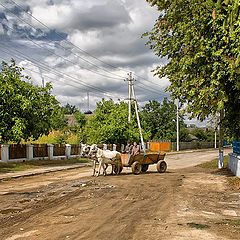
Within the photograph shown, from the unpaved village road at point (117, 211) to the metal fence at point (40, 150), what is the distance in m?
13.8

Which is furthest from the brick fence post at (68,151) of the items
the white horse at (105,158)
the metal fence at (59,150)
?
the white horse at (105,158)

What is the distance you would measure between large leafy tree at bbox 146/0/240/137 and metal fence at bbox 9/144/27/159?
13.3 metres

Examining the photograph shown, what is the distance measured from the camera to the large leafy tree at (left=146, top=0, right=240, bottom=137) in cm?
1514

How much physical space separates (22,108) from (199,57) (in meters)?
13.9

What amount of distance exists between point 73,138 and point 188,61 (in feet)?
86.3

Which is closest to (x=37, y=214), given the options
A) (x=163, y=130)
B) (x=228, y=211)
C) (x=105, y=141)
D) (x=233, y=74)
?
(x=228, y=211)

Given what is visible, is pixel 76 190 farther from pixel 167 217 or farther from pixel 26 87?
pixel 26 87

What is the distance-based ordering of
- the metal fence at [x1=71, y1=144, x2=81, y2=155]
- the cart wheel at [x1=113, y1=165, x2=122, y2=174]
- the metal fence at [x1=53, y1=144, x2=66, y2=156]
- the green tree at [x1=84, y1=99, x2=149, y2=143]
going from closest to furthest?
the cart wheel at [x1=113, y1=165, x2=122, y2=174]
the metal fence at [x1=53, y1=144, x2=66, y2=156]
the metal fence at [x1=71, y1=144, x2=81, y2=155]
the green tree at [x1=84, y1=99, x2=149, y2=143]

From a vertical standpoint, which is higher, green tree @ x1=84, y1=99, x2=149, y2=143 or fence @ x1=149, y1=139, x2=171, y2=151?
green tree @ x1=84, y1=99, x2=149, y2=143

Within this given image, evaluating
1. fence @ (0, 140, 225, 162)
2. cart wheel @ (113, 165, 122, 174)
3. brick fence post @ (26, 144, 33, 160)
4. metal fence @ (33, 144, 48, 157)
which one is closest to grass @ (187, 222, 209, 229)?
cart wheel @ (113, 165, 122, 174)

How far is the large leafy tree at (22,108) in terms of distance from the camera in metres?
22.9

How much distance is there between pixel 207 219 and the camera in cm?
802

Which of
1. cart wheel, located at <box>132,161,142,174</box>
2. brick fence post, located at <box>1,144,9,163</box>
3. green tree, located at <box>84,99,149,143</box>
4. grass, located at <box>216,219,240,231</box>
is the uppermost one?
green tree, located at <box>84,99,149,143</box>

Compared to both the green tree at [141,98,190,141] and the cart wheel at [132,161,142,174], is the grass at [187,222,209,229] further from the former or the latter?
the green tree at [141,98,190,141]
